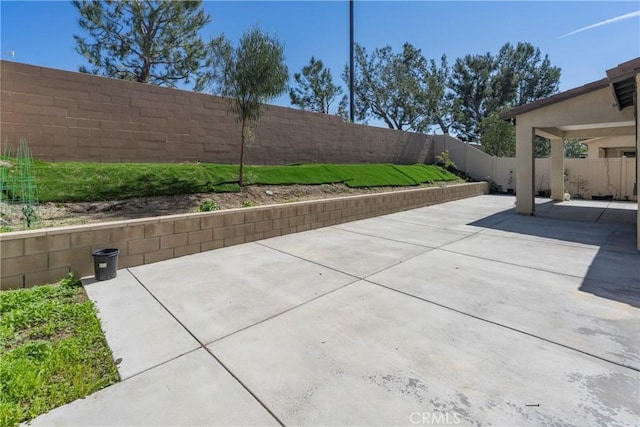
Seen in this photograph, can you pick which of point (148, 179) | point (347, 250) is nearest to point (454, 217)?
point (347, 250)

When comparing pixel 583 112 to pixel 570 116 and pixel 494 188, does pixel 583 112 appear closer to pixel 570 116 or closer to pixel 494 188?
pixel 570 116

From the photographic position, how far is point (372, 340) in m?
2.63

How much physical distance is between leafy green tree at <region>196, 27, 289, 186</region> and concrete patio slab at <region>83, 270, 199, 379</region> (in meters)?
5.24

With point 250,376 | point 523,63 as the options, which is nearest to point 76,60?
point 250,376

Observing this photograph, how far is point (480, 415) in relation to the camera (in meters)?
1.83

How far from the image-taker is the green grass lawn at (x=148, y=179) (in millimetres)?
5703

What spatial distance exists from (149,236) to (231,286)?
1.88 meters

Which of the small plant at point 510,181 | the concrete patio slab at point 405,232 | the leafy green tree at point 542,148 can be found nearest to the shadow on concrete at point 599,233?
the concrete patio slab at point 405,232

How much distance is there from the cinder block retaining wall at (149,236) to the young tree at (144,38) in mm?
11713

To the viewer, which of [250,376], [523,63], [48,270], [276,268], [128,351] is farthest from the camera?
[523,63]

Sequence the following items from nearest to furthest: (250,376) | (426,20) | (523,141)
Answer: (250,376)
(523,141)
(426,20)

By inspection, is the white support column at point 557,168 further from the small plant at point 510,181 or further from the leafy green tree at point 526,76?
the leafy green tree at point 526,76

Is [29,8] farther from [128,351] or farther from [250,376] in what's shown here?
[250,376]

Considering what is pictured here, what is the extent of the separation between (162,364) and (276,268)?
2.33m
